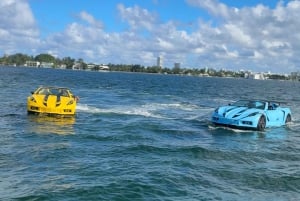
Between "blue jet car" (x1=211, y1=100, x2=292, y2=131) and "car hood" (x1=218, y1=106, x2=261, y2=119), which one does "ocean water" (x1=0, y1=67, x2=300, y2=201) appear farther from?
"car hood" (x1=218, y1=106, x2=261, y2=119)

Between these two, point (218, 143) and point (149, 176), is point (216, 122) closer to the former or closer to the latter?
point (218, 143)

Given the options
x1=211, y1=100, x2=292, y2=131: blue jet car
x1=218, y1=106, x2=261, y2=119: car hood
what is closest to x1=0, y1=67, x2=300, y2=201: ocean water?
x1=211, y1=100, x2=292, y2=131: blue jet car

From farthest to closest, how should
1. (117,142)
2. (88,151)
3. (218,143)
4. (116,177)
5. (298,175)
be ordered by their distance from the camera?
(218,143), (117,142), (88,151), (298,175), (116,177)

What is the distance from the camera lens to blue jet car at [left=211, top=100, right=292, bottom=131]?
24094 mm

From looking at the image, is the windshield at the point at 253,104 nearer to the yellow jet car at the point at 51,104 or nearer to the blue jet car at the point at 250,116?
the blue jet car at the point at 250,116

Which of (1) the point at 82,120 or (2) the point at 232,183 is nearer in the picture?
(2) the point at 232,183

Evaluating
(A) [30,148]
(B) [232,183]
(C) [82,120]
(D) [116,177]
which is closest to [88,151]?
(A) [30,148]

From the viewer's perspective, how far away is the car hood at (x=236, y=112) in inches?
955

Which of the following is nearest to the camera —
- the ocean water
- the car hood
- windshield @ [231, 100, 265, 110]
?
the ocean water

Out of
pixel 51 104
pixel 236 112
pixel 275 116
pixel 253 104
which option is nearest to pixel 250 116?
pixel 236 112

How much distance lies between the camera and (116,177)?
12922mm

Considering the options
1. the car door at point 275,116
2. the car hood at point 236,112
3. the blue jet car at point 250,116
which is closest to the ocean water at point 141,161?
the blue jet car at point 250,116

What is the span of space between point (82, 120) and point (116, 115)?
3753 millimetres

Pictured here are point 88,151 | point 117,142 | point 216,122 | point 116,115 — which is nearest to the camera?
point 88,151
